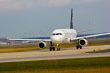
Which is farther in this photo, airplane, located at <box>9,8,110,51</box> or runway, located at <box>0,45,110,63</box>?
airplane, located at <box>9,8,110,51</box>

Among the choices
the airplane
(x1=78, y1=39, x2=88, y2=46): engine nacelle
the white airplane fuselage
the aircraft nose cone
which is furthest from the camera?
(x1=78, y1=39, x2=88, y2=46): engine nacelle

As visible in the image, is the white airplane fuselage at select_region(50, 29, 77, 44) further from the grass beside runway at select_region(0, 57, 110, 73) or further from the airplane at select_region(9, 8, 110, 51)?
the grass beside runway at select_region(0, 57, 110, 73)

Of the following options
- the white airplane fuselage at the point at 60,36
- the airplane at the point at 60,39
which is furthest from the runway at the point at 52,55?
the airplane at the point at 60,39

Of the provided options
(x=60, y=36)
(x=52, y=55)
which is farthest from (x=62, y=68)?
(x=60, y=36)

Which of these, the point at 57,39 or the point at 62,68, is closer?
the point at 62,68

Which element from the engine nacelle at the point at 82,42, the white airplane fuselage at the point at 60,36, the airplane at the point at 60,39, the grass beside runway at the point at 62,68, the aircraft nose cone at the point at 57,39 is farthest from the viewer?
the engine nacelle at the point at 82,42

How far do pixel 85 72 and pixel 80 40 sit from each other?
54259mm

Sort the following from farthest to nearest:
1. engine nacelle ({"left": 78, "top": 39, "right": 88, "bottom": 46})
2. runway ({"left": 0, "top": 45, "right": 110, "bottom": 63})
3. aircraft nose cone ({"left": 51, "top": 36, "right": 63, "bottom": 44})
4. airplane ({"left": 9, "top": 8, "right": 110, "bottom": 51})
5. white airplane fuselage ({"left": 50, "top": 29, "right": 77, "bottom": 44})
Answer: engine nacelle ({"left": 78, "top": 39, "right": 88, "bottom": 46}) → airplane ({"left": 9, "top": 8, "right": 110, "bottom": 51}) → white airplane fuselage ({"left": 50, "top": 29, "right": 77, "bottom": 44}) → aircraft nose cone ({"left": 51, "top": 36, "right": 63, "bottom": 44}) → runway ({"left": 0, "top": 45, "right": 110, "bottom": 63})

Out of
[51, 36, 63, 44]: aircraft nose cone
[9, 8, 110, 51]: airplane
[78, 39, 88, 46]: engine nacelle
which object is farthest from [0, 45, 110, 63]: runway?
[78, 39, 88, 46]: engine nacelle

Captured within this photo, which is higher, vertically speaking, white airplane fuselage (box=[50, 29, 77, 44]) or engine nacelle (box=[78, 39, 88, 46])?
white airplane fuselage (box=[50, 29, 77, 44])

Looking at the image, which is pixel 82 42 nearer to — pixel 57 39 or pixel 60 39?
pixel 60 39

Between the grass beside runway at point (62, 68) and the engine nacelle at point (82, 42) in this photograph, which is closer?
the grass beside runway at point (62, 68)

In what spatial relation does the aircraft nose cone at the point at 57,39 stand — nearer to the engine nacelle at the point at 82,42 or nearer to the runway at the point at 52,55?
the engine nacelle at the point at 82,42

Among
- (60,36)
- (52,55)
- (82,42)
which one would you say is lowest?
(52,55)
